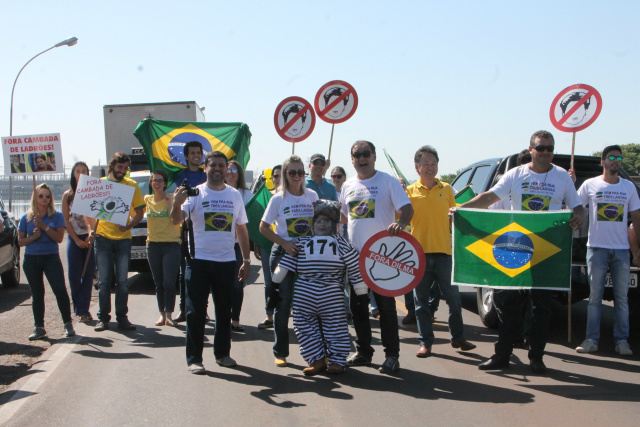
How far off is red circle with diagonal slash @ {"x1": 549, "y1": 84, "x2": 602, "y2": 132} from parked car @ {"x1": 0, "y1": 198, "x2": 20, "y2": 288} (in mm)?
9323

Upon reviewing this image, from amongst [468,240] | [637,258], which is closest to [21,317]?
[468,240]

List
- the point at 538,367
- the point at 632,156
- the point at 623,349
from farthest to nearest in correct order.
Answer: the point at 632,156
the point at 623,349
the point at 538,367

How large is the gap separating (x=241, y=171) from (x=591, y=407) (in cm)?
485

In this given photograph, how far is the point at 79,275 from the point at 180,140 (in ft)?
7.35

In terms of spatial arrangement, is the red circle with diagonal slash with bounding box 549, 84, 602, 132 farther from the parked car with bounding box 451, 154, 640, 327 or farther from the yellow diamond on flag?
the yellow diamond on flag

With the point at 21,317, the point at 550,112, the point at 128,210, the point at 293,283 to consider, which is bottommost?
the point at 21,317

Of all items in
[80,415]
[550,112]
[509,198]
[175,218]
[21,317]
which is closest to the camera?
[80,415]

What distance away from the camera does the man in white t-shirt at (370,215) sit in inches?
247

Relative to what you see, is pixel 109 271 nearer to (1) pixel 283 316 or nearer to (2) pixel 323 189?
(2) pixel 323 189

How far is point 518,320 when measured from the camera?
20.6 ft

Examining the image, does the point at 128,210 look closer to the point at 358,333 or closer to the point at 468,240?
the point at 358,333

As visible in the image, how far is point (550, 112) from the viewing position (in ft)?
27.4

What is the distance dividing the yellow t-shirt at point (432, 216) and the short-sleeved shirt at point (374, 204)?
28.1 inches

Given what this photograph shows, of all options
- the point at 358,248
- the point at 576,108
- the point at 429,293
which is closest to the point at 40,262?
the point at 358,248
